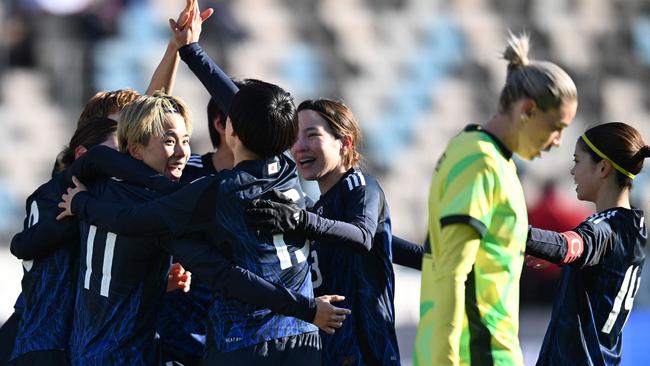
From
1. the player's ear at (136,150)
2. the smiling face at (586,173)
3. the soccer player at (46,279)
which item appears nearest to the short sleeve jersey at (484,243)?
the smiling face at (586,173)

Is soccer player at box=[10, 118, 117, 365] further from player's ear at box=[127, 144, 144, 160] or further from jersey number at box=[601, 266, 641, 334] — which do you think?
jersey number at box=[601, 266, 641, 334]

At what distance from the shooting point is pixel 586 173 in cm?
426

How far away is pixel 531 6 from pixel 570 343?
1009 centimetres

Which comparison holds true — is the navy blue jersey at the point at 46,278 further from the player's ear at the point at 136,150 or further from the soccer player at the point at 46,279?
the player's ear at the point at 136,150

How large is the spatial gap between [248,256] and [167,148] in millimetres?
634

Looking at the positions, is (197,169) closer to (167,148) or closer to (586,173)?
(167,148)

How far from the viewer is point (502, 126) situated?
3.22 m

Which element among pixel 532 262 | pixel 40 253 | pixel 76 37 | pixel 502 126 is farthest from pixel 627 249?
pixel 76 37

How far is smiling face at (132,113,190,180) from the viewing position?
13.0ft

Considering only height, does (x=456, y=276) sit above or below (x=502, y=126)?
below

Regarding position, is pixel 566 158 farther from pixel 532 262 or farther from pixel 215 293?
pixel 215 293

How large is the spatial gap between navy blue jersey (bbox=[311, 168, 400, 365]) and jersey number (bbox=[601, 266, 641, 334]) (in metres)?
0.78

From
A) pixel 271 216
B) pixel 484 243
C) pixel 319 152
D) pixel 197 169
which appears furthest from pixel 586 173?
pixel 197 169

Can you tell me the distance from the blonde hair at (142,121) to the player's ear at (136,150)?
0.04 ft
